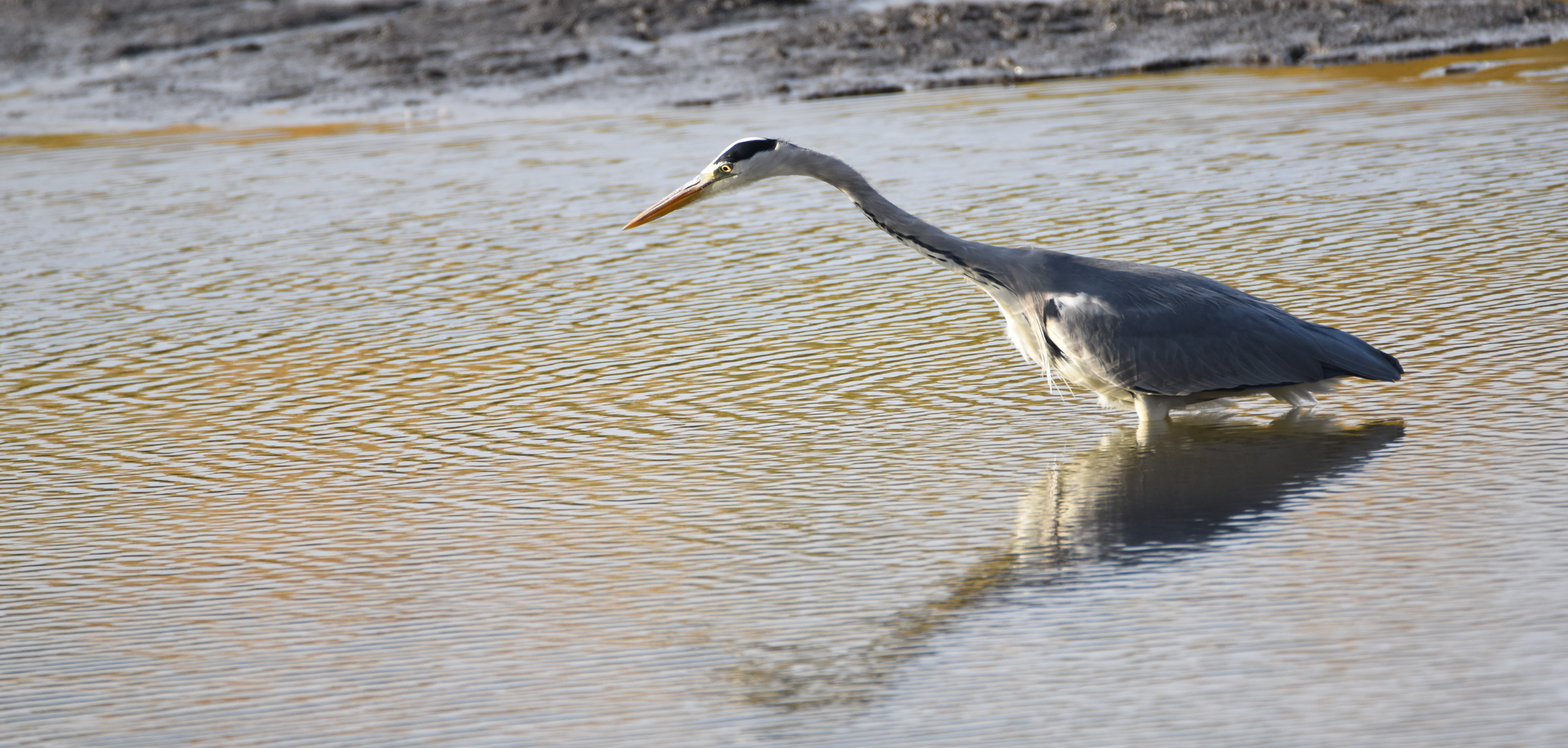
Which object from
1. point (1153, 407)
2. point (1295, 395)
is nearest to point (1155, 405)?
point (1153, 407)

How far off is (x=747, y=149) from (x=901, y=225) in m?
0.59

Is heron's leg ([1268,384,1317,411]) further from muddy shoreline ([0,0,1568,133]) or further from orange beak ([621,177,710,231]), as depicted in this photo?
muddy shoreline ([0,0,1568,133])

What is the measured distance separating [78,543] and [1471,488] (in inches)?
158

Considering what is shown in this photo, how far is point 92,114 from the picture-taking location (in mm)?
14281

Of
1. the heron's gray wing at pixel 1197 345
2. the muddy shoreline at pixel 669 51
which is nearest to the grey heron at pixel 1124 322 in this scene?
the heron's gray wing at pixel 1197 345

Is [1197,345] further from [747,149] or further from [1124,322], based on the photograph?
[747,149]

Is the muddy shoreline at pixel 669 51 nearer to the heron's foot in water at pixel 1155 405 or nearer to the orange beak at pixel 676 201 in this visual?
the orange beak at pixel 676 201

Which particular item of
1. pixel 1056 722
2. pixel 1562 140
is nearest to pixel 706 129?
pixel 1562 140

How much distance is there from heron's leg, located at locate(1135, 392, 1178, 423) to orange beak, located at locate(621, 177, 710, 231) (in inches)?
65.8

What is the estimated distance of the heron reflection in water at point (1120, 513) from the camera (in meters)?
3.82

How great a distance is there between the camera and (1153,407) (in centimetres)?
555

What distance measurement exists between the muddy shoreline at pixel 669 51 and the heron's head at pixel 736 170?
283 inches

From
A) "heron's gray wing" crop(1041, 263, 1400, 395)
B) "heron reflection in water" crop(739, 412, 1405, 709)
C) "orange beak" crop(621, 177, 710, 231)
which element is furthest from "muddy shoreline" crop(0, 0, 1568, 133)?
"heron reflection in water" crop(739, 412, 1405, 709)

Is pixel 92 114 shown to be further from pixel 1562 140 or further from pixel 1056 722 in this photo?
pixel 1056 722
